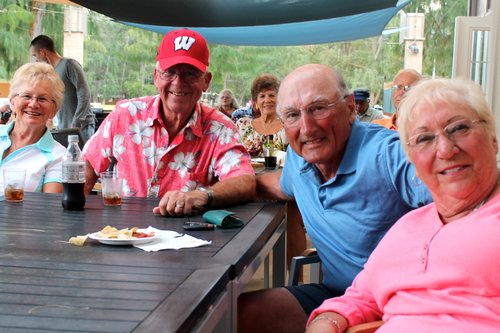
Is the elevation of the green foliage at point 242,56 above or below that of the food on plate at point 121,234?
above

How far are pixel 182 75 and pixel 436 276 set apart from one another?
1.66m

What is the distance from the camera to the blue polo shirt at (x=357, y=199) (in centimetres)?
206

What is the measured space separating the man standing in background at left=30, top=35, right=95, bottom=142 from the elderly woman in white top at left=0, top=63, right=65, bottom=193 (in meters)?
3.24

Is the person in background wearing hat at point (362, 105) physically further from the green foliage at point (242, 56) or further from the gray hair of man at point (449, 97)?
the green foliage at point (242, 56)

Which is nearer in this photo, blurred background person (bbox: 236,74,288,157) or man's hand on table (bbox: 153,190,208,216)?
man's hand on table (bbox: 153,190,208,216)

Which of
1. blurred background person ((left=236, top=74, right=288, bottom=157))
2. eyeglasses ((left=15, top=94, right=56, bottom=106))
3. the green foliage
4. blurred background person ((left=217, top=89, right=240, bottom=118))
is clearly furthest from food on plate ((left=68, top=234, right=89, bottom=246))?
the green foliage

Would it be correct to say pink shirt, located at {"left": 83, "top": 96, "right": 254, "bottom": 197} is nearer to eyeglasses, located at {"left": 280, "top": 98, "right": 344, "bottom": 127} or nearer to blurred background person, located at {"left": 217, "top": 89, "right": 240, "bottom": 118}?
eyeglasses, located at {"left": 280, "top": 98, "right": 344, "bottom": 127}

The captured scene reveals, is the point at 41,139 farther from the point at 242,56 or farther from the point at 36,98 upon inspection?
the point at 242,56

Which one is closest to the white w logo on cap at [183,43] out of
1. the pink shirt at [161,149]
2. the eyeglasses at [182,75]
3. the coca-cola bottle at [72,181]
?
the eyeglasses at [182,75]

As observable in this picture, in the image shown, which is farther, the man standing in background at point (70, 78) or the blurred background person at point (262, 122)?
the man standing in background at point (70, 78)

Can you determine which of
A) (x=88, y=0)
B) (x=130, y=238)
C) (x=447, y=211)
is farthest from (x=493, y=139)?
(x=88, y=0)

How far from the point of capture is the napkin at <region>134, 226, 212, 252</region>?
188 centimetres

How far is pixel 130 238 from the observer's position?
6.24 ft

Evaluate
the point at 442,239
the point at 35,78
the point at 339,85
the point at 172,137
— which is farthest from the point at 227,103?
the point at 442,239
